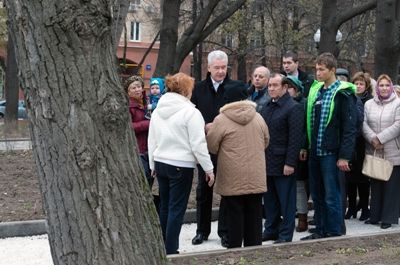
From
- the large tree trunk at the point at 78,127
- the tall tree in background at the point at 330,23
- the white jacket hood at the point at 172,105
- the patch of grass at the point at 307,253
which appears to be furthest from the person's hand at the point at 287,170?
the tall tree in background at the point at 330,23

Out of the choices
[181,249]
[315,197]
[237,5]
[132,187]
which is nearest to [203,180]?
[181,249]

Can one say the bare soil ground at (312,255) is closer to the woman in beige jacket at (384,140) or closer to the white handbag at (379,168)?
the white handbag at (379,168)

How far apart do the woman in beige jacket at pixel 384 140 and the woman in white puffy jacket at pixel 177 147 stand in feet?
9.10

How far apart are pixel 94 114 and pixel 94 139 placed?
0.11m

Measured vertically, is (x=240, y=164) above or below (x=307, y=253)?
above

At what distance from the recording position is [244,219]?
6711 millimetres

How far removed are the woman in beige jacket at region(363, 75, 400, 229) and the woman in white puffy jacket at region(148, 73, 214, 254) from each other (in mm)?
2774

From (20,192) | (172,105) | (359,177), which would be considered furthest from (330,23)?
(172,105)

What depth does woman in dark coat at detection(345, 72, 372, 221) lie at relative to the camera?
28.5 feet

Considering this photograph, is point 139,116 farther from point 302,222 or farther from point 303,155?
point 302,222

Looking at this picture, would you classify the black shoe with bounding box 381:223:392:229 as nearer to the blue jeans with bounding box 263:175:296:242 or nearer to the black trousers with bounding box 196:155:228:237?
the blue jeans with bounding box 263:175:296:242

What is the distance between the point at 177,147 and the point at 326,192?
6.56ft

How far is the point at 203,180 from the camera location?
743cm

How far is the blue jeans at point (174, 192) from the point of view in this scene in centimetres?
644
